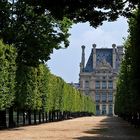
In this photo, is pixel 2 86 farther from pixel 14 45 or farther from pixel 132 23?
pixel 132 23

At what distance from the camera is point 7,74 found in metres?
42.8

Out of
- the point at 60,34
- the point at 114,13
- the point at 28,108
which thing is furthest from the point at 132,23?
the point at 114,13

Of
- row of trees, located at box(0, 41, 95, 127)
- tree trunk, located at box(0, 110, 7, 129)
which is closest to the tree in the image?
row of trees, located at box(0, 41, 95, 127)

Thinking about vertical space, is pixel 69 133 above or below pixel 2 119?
below

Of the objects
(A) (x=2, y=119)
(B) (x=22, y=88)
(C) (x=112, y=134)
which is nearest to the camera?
(C) (x=112, y=134)

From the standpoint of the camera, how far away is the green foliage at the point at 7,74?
41.2 metres

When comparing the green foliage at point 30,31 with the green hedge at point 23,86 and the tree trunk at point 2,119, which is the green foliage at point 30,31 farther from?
the tree trunk at point 2,119

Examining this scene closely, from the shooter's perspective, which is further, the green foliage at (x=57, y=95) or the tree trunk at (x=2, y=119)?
the green foliage at (x=57, y=95)

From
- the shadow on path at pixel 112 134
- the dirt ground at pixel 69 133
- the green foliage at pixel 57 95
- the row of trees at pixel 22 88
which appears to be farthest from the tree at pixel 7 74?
the green foliage at pixel 57 95

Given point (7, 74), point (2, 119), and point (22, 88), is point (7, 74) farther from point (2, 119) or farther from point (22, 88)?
point (22, 88)

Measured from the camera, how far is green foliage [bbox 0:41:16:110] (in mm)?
41250

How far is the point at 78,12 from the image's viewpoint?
44.9ft

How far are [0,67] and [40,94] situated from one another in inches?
747

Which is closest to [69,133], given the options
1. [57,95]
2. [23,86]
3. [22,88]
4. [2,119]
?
[2,119]
